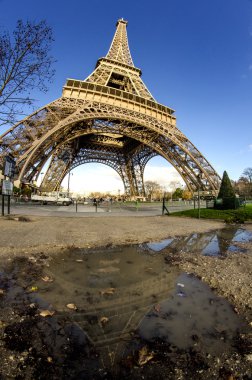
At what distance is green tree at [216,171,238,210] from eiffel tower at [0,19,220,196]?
10.0 ft

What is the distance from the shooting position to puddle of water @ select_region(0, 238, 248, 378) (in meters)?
2.16

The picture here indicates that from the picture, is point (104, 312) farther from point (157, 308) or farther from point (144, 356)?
point (144, 356)

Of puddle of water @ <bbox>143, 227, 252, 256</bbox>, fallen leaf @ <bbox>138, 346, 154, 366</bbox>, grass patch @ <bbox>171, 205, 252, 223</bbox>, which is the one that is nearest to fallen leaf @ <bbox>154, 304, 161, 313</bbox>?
fallen leaf @ <bbox>138, 346, 154, 366</bbox>

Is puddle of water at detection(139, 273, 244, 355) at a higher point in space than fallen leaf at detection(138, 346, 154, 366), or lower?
lower

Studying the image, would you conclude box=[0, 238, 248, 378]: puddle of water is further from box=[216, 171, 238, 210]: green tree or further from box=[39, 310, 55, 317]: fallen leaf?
box=[216, 171, 238, 210]: green tree

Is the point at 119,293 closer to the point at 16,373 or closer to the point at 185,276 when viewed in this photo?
the point at 185,276

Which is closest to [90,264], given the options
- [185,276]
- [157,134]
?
[185,276]

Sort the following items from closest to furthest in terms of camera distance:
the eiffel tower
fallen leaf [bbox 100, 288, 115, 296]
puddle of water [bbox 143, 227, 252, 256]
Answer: fallen leaf [bbox 100, 288, 115, 296] → puddle of water [bbox 143, 227, 252, 256] → the eiffel tower

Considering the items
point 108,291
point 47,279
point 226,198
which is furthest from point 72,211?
point 108,291

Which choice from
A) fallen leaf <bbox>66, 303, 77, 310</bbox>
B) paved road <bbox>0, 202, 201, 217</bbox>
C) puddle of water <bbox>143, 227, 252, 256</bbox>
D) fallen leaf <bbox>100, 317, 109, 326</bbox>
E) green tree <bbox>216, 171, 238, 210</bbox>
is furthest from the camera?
green tree <bbox>216, 171, 238, 210</bbox>

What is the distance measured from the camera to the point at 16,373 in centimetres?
182

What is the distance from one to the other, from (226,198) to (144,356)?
837 inches

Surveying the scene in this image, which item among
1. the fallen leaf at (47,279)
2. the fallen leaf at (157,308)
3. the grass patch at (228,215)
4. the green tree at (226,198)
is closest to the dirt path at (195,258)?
the fallen leaf at (157,308)

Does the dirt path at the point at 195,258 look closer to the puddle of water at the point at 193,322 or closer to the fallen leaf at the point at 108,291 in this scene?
the puddle of water at the point at 193,322
